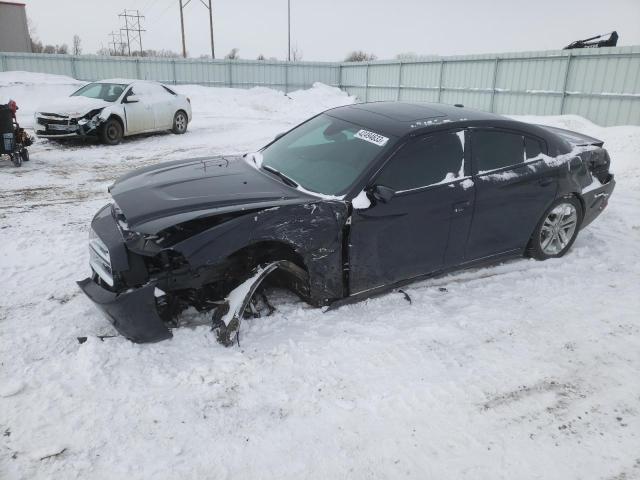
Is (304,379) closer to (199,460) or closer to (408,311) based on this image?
(199,460)

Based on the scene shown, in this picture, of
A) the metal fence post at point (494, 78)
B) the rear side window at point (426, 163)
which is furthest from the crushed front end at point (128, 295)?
the metal fence post at point (494, 78)

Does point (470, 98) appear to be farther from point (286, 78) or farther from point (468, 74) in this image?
point (286, 78)

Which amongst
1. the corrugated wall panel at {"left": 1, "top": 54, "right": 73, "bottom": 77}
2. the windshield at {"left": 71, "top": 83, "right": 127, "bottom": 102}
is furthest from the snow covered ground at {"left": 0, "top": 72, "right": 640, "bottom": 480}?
the corrugated wall panel at {"left": 1, "top": 54, "right": 73, "bottom": 77}

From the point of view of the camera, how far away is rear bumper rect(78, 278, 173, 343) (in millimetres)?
2949

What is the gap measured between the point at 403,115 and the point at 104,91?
9697 millimetres

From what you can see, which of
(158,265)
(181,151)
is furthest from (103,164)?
(158,265)

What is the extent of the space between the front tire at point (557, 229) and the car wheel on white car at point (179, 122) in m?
10.8

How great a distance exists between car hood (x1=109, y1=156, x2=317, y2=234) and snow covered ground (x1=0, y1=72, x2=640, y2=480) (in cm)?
85

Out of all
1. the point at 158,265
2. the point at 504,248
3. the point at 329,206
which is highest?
the point at 329,206

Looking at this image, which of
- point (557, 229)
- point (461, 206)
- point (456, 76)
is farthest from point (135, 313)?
point (456, 76)

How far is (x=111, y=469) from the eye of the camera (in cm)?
228

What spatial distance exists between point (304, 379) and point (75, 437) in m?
1.31

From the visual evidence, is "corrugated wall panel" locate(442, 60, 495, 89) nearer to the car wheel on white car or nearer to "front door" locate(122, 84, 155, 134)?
the car wheel on white car

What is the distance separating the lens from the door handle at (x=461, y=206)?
13.0 feet
